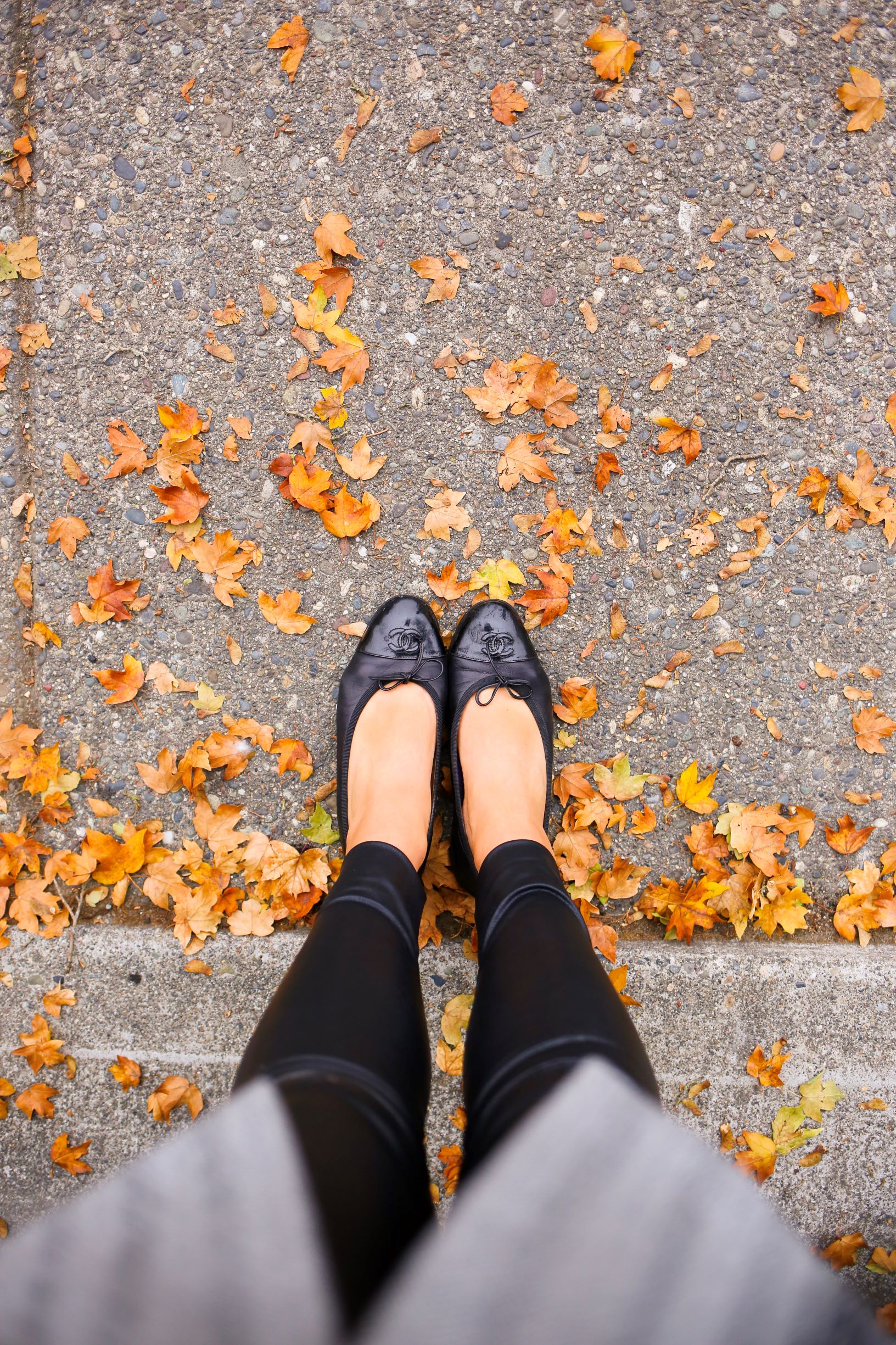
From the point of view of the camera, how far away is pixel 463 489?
201 cm

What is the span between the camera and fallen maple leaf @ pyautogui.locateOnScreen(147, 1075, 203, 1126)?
1.88 m

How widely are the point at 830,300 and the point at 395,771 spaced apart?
1.79 m

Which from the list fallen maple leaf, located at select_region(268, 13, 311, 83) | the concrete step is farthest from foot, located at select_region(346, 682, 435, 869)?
fallen maple leaf, located at select_region(268, 13, 311, 83)

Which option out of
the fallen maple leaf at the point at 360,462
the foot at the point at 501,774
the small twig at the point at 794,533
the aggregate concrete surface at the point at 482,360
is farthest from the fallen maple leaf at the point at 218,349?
the small twig at the point at 794,533

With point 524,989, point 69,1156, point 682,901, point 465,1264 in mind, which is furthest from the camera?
point 682,901

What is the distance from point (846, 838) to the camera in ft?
6.63

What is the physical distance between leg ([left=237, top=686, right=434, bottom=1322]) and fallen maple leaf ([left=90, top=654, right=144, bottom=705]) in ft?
2.83

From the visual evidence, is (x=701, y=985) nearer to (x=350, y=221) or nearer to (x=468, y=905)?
(x=468, y=905)

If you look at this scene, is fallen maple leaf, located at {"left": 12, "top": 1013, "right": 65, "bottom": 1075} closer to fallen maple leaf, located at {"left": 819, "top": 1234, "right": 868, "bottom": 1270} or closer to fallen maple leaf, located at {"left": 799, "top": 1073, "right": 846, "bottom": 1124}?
fallen maple leaf, located at {"left": 799, "top": 1073, "right": 846, "bottom": 1124}

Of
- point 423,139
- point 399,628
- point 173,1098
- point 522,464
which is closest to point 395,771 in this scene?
point 399,628

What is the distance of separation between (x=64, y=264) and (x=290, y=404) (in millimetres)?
739

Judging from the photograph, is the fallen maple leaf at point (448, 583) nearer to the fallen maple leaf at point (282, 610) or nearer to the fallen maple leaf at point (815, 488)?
the fallen maple leaf at point (282, 610)

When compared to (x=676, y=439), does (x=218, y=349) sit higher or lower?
higher

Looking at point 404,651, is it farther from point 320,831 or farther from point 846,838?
point 846,838
